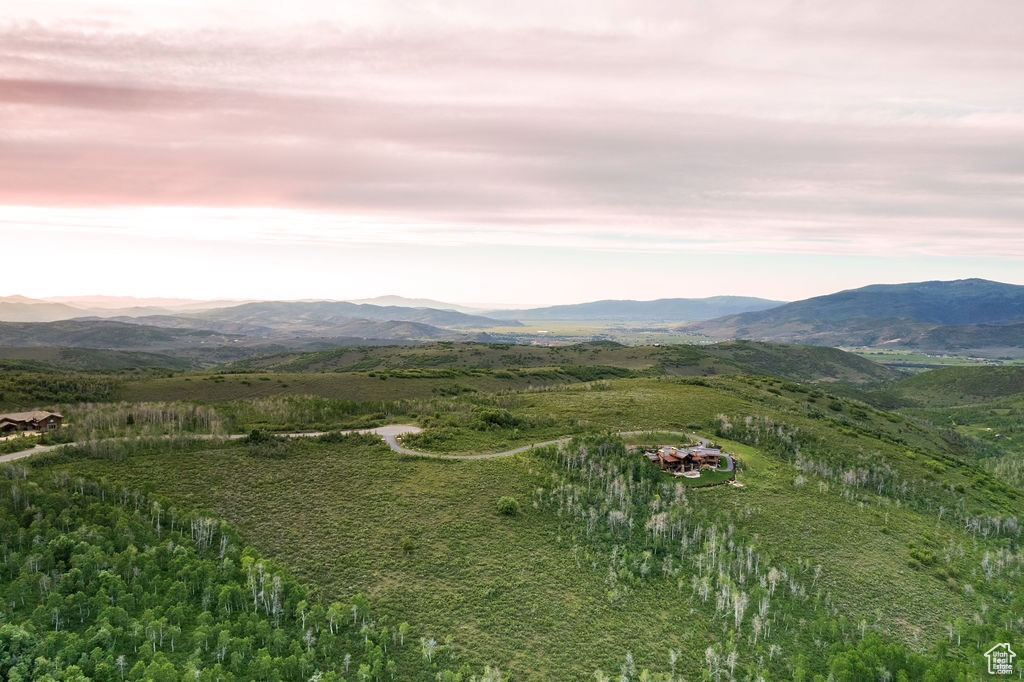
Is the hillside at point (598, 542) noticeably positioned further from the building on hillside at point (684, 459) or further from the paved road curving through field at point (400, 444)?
the building on hillside at point (684, 459)

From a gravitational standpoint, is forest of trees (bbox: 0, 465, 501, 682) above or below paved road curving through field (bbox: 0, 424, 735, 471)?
below

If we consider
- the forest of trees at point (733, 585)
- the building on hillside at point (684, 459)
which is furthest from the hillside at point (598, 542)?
the building on hillside at point (684, 459)

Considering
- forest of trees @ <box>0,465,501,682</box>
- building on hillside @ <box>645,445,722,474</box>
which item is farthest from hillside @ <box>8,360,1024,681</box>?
building on hillside @ <box>645,445,722,474</box>

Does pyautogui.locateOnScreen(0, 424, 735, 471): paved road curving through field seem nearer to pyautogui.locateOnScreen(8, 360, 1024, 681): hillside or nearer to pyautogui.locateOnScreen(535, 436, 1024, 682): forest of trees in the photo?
pyautogui.locateOnScreen(8, 360, 1024, 681): hillside

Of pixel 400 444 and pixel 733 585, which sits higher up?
pixel 400 444

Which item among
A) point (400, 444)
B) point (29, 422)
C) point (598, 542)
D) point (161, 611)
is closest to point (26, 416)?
point (29, 422)

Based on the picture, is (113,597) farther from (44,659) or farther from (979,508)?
(979,508)

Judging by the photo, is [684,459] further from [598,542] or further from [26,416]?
[26,416]

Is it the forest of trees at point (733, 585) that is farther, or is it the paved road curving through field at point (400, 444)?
the paved road curving through field at point (400, 444)

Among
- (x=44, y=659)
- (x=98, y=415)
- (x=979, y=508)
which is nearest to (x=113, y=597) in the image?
(x=44, y=659)
